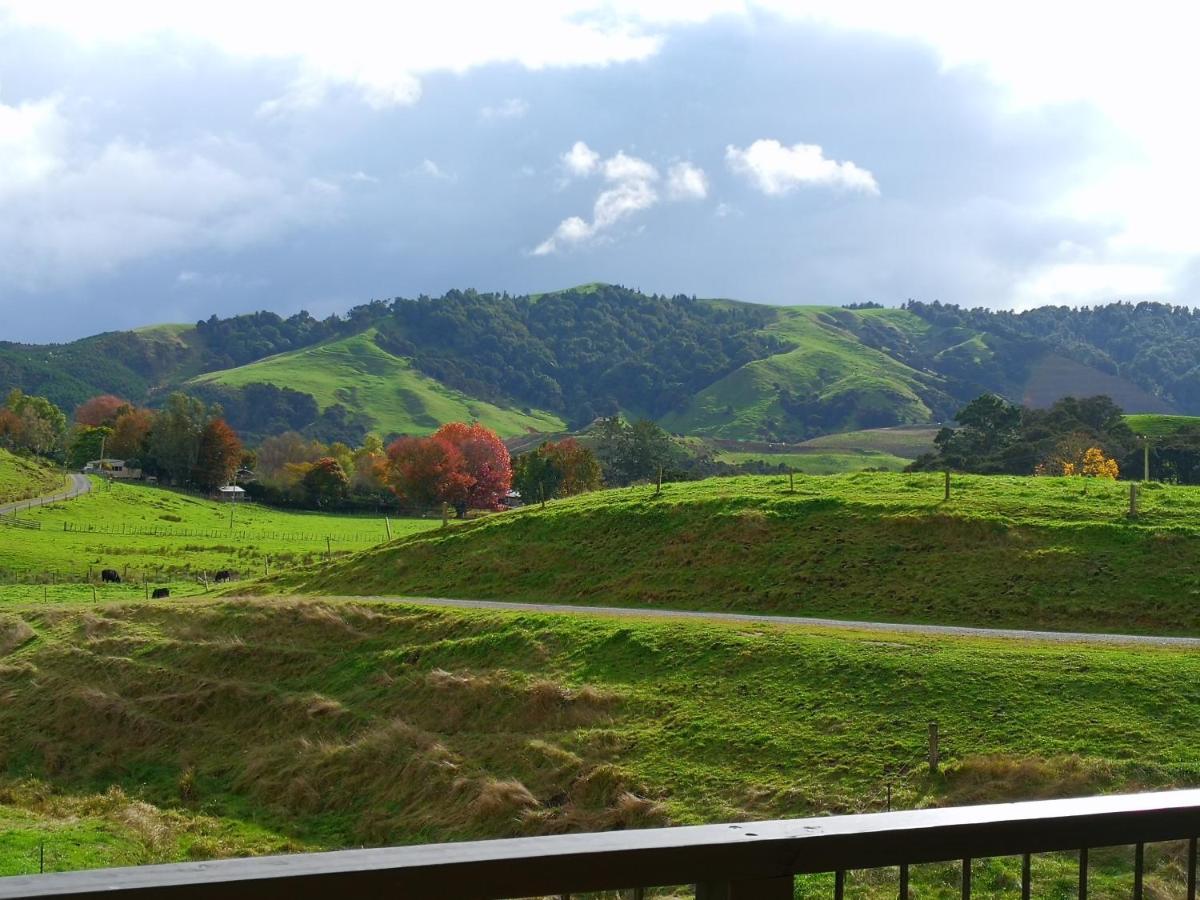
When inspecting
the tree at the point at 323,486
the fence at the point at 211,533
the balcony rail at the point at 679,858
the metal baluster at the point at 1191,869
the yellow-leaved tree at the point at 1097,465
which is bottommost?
the fence at the point at 211,533

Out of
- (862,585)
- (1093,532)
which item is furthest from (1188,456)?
(862,585)

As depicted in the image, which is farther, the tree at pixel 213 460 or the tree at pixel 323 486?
the tree at pixel 213 460

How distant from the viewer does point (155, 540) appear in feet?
262

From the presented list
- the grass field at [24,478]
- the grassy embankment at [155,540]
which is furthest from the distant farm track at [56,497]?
the grassy embankment at [155,540]

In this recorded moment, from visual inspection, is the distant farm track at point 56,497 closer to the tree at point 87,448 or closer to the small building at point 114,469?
the small building at point 114,469

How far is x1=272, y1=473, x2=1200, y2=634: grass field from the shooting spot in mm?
33625

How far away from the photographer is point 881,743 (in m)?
21.9

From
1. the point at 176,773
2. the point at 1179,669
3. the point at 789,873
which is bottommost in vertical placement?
the point at 176,773

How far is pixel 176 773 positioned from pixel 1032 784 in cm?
2081

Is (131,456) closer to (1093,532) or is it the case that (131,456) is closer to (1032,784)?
(1093,532)

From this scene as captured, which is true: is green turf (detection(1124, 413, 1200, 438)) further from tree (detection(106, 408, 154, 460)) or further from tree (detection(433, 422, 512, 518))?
tree (detection(106, 408, 154, 460))

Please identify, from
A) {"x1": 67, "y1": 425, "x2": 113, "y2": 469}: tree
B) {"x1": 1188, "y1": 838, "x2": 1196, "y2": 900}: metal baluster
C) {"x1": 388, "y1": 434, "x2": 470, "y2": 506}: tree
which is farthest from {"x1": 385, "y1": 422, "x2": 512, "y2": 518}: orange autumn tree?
{"x1": 1188, "y1": 838, "x2": 1196, "y2": 900}: metal baluster

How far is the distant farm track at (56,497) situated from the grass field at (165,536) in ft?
4.25

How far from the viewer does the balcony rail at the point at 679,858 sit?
106 inches
